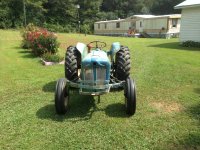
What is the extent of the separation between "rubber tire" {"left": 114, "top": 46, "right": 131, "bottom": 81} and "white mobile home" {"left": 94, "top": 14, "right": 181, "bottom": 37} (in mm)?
26949

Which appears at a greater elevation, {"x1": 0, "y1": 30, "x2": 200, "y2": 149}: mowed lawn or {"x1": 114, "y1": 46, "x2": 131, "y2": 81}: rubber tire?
{"x1": 114, "y1": 46, "x2": 131, "y2": 81}: rubber tire

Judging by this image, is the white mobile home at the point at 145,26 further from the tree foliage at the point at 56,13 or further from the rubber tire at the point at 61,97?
the rubber tire at the point at 61,97

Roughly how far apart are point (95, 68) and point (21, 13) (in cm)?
3545

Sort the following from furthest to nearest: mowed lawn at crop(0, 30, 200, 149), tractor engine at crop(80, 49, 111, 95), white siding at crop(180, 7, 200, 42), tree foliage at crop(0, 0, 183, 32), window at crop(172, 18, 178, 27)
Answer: tree foliage at crop(0, 0, 183, 32), window at crop(172, 18, 178, 27), white siding at crop(180, 7, 200, 42), tractor engine at crop(80, 49, 111, 95), mowed lawn at crop(0, 30, 200, 149)

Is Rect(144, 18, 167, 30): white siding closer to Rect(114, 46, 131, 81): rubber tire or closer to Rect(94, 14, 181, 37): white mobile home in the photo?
Rect(94, 14, 181, 37): white mobile home

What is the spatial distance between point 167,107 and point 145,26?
31.0m

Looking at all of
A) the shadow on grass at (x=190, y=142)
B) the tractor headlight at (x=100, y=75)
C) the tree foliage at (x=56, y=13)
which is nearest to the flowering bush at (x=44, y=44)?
the tractor headlight at (x=100, y=75)

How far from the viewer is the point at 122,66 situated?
609 centimetres

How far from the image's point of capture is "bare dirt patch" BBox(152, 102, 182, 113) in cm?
548

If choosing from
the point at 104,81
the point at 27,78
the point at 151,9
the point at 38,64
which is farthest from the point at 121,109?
the point at 151,9

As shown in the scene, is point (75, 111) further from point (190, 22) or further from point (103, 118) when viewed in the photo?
point (190, 22)

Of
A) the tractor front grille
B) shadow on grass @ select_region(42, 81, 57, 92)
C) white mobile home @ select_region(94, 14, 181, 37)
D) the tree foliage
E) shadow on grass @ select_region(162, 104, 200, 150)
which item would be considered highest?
the tree foliage

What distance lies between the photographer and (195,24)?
1730cm

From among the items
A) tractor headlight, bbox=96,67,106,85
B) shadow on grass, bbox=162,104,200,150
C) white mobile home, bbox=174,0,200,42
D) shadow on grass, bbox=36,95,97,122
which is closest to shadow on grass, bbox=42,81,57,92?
shadow on grass, bbox=36,95,97,122
